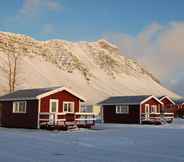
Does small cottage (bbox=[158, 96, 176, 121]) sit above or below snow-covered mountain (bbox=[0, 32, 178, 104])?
below

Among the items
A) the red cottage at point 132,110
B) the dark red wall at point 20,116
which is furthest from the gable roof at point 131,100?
the dark red wall at point 20,116

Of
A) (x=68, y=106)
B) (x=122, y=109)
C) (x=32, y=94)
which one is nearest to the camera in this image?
(x=32, y=94)

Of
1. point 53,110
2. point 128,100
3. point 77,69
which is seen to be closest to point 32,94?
point 53,110

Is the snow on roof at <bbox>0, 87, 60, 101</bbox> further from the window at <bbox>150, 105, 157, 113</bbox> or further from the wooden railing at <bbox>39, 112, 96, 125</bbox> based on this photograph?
the window at <bbox>150, 105, 157, 113</bbox>

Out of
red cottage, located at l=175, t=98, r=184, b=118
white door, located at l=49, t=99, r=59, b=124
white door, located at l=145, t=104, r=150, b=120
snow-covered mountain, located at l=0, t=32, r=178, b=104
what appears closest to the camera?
white door, located at l=49, t=99, r=59, b=124

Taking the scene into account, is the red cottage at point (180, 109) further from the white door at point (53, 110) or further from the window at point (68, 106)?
the white door at point (53, 110)

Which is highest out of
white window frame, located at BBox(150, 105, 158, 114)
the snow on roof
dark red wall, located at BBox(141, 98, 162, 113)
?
the snow on roof

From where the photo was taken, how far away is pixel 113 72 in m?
133

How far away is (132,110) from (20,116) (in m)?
14.3

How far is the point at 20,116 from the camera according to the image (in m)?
32.9

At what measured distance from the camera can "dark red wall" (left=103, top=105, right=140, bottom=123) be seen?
41.3m

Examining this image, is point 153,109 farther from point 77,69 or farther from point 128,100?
point 77,69

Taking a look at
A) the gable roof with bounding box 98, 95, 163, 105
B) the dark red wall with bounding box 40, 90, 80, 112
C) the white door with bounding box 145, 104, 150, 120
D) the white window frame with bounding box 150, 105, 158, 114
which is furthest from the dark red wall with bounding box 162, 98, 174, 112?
the dark red wall with bounding box 40, 90, 80, 112

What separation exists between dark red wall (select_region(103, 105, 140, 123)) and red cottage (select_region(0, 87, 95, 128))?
28.5 feet
